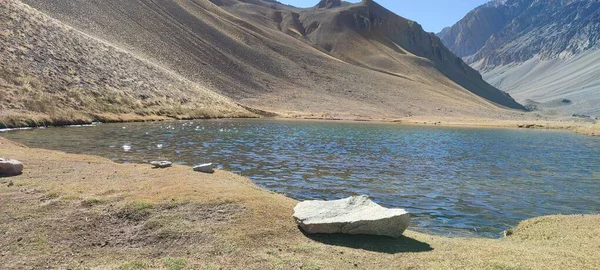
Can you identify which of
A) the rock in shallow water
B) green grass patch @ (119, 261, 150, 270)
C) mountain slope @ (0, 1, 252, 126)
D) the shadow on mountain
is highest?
the rock in shallow water

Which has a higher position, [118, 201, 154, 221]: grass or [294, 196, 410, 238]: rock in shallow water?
[294, 196, 410, 238]: rock in shallow water

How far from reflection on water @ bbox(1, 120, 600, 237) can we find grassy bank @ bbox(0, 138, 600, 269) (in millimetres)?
3531

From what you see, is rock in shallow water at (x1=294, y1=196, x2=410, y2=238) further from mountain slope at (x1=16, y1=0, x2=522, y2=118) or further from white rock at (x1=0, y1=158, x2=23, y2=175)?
mountain slope at (x1=16, y1=0, x2=522, y2=118)

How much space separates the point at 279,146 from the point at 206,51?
94.2 meters

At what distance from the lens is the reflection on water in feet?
64.3

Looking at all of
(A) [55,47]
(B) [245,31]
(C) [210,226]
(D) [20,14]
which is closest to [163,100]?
(A) [55,47]

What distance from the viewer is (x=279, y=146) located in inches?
1614

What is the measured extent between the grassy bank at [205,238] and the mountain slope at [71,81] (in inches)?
1315

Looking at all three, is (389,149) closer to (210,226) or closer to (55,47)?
(210,226)

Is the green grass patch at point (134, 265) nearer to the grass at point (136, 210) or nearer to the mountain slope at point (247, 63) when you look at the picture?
the grass at point (136, 210)

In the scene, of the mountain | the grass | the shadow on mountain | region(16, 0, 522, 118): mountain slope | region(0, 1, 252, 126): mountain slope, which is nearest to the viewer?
the shadow on mountain

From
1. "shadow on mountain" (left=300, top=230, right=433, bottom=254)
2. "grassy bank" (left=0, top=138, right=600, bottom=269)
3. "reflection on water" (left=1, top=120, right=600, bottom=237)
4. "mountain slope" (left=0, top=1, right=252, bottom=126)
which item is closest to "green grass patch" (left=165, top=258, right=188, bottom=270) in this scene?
"grassy bank" (left=0, top=138, right=600, bottom=269)

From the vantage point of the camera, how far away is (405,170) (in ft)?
98.2

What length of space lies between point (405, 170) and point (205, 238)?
20.7 m
